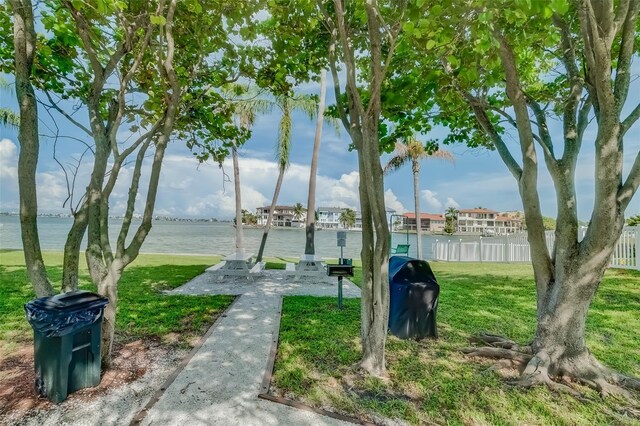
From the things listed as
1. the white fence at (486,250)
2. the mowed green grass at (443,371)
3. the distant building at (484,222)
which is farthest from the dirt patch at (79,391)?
the distant building at (484,222)

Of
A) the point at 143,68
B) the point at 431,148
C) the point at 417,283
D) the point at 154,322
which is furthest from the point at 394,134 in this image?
the point at 154,322

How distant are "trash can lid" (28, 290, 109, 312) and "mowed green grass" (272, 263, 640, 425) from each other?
6.64 ft

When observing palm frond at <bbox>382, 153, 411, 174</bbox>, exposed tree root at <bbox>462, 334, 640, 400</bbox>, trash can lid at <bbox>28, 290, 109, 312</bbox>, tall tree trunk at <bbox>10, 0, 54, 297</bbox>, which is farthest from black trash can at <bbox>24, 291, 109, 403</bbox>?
palm frond at <bbox>382, 153, 411, 174</bbox>

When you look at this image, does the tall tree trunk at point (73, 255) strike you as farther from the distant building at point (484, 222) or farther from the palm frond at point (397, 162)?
the distant building at point (484, 222)

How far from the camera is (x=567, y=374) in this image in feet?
11.9

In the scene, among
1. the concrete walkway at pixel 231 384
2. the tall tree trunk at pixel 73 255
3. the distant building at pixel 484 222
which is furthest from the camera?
the distant building at pixel 484 222

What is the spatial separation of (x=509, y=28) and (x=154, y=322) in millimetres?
6716

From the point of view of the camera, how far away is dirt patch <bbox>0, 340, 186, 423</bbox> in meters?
2.87

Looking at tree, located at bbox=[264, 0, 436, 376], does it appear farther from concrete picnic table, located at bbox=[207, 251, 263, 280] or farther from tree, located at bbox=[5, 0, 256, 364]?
concrete picnic table, located at bbox=[207, 251, 263, 280]

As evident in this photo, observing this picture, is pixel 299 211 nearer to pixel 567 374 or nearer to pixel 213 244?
pixel 213 244

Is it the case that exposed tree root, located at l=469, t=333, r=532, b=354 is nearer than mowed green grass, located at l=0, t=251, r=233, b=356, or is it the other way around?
exposed tree root, located at l=469, t=333, r=532, b=354

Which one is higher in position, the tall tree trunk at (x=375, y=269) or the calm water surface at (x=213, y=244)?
the tall tree trunk at (x=375, y=269)

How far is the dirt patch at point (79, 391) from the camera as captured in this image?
2873 millimetres

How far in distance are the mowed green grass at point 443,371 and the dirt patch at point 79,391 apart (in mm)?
1573
